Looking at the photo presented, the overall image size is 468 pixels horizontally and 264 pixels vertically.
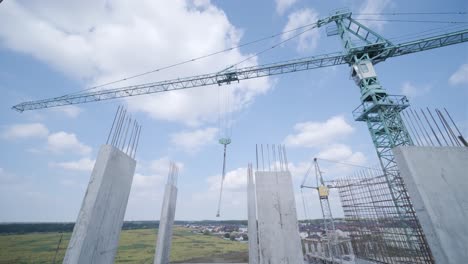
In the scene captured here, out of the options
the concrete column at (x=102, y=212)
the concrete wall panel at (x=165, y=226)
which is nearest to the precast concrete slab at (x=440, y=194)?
the concrete column at (x=102, y=212)

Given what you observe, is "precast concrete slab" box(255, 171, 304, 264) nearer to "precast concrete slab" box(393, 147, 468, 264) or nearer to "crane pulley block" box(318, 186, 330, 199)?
"precast concrete slab" box(393, 147, 468, 264)

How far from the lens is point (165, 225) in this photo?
8.95 metres

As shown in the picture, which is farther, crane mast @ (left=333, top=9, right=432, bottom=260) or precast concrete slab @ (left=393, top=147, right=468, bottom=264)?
crane mast @ (left=333, top=9, right=432, bottom=260)

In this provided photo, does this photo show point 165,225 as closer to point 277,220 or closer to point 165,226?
point 165,226

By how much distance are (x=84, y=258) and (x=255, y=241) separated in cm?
533

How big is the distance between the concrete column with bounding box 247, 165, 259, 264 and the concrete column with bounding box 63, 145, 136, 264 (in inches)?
162

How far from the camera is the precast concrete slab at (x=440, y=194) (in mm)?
3398

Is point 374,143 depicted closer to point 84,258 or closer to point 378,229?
point 378,229

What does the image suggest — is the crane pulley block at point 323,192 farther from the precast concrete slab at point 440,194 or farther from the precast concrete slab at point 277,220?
the precast concrete slab at point 440,194

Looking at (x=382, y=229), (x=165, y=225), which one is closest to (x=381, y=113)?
(x=382, y=229)

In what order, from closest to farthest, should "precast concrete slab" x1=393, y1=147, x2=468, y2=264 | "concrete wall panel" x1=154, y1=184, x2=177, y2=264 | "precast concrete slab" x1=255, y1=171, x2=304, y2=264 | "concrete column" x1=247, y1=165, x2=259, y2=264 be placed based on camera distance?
"precast concrete slab" x1=393, y1=147, x2=468, y2=264 < "precast concrete slab" x1=255, y1=171, x2=304, y2=264 < "concrete column" x1=247, y1=165, x2=259, y2=264 < "concrete wall panel" x1=154, y1=184, x2=177, y2=264

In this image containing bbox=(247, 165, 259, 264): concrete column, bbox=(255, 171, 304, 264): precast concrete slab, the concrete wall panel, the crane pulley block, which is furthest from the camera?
the crane pulley block

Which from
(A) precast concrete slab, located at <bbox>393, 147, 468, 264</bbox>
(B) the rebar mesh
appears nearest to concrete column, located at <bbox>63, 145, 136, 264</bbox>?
(A) precast concrete slab, located at <bbox>393, 147, 468, 264</bbox>

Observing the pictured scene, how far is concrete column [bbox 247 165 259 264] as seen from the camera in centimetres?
706
